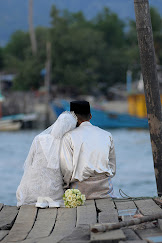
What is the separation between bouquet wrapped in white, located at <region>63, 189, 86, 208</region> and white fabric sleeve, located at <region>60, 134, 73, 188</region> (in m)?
0.34

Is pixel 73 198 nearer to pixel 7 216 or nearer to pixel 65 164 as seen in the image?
pixel 65 164

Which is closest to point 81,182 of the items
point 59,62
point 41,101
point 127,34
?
point 59,62

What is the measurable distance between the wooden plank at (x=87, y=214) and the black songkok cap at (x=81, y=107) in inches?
35.4

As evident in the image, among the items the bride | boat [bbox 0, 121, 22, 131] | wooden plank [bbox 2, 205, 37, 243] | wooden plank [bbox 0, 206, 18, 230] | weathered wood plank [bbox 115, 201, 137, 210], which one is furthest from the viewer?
boat [bbox 0, 121, 22, 131]

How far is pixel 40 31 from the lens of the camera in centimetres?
6412

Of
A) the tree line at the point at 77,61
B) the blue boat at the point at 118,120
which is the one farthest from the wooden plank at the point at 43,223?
the tree line at the point at 77,61

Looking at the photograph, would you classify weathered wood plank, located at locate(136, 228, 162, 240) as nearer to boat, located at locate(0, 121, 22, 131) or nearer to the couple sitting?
the couple sitting

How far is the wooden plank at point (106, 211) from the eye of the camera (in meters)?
4.36

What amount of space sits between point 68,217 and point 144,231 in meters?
0.84

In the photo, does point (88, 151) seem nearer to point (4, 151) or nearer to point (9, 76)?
point (4, 151)

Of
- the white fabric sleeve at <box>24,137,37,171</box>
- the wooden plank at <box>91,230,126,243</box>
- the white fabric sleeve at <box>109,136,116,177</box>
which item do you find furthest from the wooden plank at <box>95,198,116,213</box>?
the wooden plank at <box>91,230,126,243</box>

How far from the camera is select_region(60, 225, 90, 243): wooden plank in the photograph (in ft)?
12.1

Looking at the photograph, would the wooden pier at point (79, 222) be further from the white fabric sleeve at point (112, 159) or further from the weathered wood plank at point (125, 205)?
the white fabric sleeve at point (112, 159)

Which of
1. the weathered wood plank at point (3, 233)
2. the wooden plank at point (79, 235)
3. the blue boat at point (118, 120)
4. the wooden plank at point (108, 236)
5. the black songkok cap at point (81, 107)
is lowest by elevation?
the blue boat at point (118, 120)
